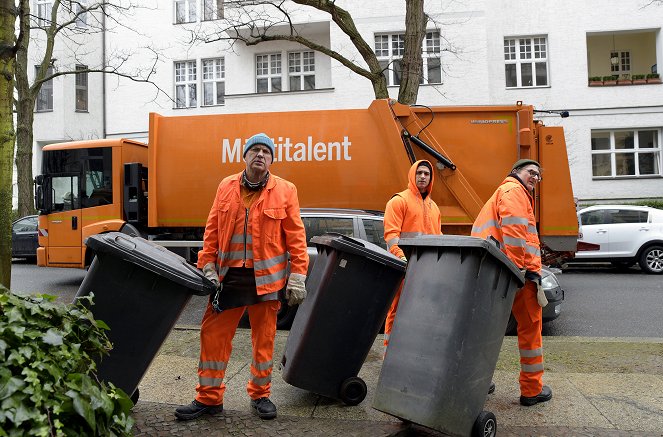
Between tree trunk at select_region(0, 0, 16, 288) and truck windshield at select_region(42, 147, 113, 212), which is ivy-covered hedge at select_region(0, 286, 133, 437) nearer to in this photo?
tree trunk at select_region(0, 0, 16, 288)

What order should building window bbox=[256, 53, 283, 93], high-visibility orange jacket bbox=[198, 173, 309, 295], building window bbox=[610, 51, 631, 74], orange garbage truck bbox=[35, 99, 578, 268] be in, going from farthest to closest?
building window bbox=[610, 51, 631, 74] < building window bbox=[256, 53, 283, 93] < orange garbage truck bbox=[35, 99, 578, 268] < high-visibility orange jacket bbox=[198, 173, 309, 295]

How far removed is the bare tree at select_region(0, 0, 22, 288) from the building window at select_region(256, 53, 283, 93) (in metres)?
15.6

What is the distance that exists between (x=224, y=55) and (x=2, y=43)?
16.7 m

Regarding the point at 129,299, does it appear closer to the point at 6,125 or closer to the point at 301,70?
the point at 6,125

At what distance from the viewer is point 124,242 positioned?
3.25m

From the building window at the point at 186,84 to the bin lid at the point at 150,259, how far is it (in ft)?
59.2

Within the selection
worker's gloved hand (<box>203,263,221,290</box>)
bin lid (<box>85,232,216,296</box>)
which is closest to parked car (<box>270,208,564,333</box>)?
worker's gloved hand (<box>203,263,221,290</box>)

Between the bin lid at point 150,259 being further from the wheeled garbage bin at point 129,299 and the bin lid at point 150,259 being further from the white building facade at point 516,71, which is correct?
the white building facade at point 516,71

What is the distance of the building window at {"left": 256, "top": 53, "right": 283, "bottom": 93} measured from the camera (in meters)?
19.4

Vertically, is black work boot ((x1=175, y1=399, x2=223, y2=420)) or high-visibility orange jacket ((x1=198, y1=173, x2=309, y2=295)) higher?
high-visibility orange jacket ((x1=198, y1=173, x2=309, y2=295))

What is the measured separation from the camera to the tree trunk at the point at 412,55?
35.8 feet

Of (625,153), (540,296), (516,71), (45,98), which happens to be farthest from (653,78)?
(45,98)

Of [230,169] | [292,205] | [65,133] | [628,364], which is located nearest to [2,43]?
[292,205]

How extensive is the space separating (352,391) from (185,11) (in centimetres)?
1953
